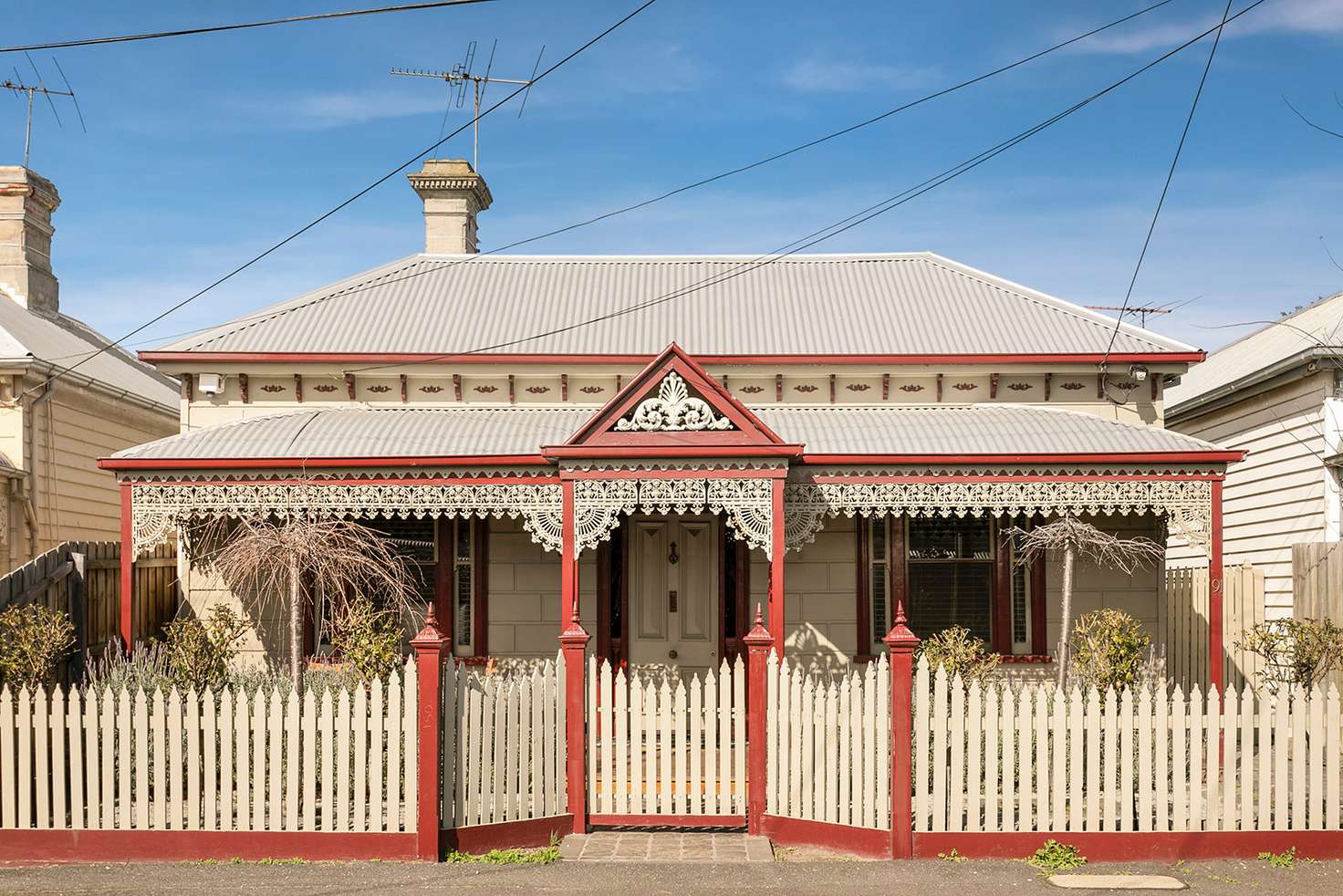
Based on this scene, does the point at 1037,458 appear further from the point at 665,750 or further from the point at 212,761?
the point at 212,761

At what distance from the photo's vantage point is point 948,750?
970cm

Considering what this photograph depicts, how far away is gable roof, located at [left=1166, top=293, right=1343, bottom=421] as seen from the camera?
15.5 m

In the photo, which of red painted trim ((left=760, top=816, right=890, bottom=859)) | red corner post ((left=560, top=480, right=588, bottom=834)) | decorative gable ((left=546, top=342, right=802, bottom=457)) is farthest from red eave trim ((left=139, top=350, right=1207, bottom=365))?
red painted trim ((left=760, top=816, right=890, bottom=859))

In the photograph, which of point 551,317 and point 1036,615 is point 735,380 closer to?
point 551,317

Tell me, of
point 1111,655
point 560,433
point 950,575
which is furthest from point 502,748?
point 950,575

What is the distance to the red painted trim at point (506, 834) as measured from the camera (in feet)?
28.2

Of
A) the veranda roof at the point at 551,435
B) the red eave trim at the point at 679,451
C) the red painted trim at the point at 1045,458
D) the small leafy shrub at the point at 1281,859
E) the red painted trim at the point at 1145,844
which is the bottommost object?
the small leafy shrub at the point at 1281,859

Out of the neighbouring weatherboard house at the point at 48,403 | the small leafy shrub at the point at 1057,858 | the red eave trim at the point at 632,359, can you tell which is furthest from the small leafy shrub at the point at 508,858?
the neighbouring weatherboard house at the point at 48,403

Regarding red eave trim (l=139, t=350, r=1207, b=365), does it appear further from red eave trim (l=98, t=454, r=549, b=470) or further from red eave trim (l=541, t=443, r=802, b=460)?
red eave trim (l=541, t=443, r=802, b=460)

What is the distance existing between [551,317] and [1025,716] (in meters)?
9.09

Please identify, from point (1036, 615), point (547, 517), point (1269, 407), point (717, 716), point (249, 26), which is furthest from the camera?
point (1269, 407)

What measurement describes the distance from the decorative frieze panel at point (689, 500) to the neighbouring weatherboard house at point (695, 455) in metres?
0.03

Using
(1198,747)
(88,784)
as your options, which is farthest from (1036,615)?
(88,784)

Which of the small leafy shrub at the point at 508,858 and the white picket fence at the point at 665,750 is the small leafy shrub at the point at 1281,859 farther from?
the small leafy shrub at the point at 508,858
